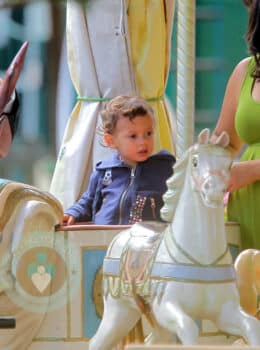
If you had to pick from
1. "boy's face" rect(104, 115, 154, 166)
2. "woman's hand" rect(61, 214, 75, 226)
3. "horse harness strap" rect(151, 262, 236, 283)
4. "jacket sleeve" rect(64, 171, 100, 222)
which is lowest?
"horse harness strap" rect(151, 262, 236, 283)

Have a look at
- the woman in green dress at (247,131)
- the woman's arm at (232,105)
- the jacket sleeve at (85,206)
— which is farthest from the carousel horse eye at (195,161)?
the jacket sleeve at (85,206)

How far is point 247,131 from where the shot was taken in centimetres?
479

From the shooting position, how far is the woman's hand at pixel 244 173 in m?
4.72

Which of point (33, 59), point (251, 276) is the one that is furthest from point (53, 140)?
point (251, 276)

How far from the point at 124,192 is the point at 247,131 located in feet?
1.96

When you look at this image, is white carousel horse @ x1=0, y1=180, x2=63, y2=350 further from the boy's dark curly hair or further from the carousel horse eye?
the carousel horse eye

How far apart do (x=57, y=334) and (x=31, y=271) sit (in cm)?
24

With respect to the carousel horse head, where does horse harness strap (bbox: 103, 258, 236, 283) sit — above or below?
below

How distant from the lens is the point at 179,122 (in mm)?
5922

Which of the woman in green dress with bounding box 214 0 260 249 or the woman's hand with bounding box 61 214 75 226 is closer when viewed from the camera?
the woman in green dress with bounding box 214 0 260 249

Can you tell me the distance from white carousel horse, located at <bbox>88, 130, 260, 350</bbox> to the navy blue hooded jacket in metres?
0.64

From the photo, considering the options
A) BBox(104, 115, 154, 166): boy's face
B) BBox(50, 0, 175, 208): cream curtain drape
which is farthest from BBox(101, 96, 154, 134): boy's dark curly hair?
BBox(50, 0, 175, 208): cream curtain drape

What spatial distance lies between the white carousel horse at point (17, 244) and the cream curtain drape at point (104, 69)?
30.7 inches

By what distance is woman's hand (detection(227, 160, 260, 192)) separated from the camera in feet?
15.5
